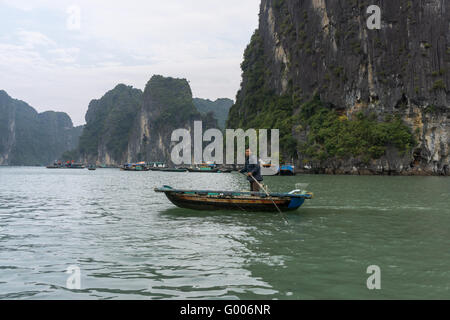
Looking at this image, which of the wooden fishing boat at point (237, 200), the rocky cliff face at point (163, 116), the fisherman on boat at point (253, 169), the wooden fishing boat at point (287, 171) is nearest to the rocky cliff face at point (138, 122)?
the rocky cliff face at point (163, 116)

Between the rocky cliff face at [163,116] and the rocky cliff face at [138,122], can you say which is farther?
the rocky cliff face at [138,122]

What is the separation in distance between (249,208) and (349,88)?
1994 inches

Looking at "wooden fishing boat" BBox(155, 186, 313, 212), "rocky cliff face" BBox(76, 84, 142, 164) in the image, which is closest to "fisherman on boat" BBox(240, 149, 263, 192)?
"wooden fishing boat" BBox(155, 186, 313, 212)

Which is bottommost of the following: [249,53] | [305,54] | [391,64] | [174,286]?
[174,286]

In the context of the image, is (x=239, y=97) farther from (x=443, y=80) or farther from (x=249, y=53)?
(x=443, y=80)

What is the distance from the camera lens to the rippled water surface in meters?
5.41

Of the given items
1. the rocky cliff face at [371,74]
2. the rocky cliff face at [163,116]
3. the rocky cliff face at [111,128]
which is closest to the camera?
the rocky cliff face at [371,74]

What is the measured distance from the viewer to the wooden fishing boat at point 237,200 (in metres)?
13.1

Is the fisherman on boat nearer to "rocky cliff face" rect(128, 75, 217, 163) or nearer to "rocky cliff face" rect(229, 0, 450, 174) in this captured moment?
"rocky cliff face" rect(229, 0, 450, 174)

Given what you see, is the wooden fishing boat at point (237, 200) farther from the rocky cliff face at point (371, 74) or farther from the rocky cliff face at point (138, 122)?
the rocky cliff face at point (138, 122)

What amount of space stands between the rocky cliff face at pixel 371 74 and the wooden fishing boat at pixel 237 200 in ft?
140

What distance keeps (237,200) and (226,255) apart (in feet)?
20.2

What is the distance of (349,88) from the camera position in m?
58.8

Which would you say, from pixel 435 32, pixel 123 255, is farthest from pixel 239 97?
pixel 123 255
